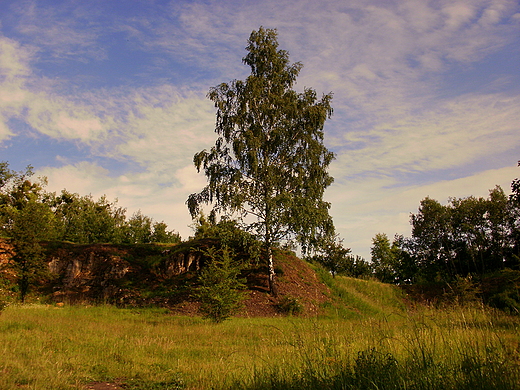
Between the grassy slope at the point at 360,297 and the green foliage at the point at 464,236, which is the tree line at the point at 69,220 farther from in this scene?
the green foliage at the point at 464,236

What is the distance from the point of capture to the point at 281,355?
673 centimetres

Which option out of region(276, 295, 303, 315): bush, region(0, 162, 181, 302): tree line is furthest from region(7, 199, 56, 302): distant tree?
region(276, 295, 303, 315): bush

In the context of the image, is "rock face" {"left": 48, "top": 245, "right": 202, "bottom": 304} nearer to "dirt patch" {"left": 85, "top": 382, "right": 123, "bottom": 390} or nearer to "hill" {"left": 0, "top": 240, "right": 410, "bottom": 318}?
"hill" {"left": 0, "top": 240, "right": 410, "bottom": 318}

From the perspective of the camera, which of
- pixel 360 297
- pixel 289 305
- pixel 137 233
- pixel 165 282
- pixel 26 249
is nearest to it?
pixel 289 305

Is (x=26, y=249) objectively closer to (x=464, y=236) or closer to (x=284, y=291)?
(x=284, y=291)

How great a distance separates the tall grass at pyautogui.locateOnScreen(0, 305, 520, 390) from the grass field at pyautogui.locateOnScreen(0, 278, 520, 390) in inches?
0.8

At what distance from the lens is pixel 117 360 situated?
8.48 metres

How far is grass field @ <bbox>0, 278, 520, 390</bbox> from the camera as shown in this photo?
4.44 metres

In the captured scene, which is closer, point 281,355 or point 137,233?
point 281,355

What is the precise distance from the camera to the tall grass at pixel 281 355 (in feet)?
14.5

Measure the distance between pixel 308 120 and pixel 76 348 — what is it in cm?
1899

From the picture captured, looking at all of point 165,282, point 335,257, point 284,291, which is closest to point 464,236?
point 335,257

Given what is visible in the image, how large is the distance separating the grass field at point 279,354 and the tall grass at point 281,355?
2cm

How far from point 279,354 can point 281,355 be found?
0.75ft
